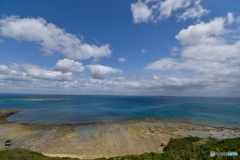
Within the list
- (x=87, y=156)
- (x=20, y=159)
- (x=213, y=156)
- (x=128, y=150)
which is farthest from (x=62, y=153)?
(x=213, y=156)

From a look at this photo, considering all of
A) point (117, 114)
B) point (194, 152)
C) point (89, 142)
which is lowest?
point (117, 114)

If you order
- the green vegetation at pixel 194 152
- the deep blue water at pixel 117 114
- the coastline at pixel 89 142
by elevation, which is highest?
the green vegetation at pixel 194 152

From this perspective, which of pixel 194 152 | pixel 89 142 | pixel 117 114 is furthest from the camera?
pixel 117 114

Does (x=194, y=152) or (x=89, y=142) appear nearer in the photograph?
(x=194, y=152)

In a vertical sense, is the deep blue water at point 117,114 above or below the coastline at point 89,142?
below

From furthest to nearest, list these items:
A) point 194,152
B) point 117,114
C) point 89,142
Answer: point 117,114 → point 89,142 → point 194,152

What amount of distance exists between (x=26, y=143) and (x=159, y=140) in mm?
24347

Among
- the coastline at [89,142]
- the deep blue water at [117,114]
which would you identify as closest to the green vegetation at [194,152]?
the coastline at [89,142]

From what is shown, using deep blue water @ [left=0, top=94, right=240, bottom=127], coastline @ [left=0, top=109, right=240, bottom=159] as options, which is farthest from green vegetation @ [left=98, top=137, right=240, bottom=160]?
deep blue water @ [left=0, top=94, right=240, bottom=127]

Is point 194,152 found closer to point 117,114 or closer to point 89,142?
point 89,142

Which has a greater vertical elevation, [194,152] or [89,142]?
[194,152]

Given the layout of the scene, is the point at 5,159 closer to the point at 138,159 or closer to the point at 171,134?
the point at 138,159

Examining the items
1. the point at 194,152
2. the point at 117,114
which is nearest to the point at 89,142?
the point at 194,152

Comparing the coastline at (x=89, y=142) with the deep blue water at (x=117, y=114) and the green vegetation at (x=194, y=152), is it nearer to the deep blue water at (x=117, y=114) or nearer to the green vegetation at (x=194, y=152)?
the green vegetation at (x=194, y=152)
